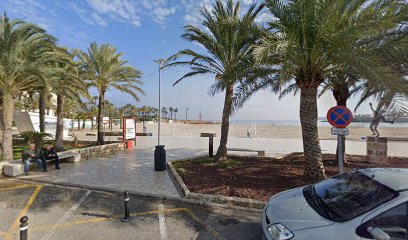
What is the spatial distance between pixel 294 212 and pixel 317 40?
15.8 ft

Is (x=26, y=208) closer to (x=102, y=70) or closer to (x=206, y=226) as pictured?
(x=206, y=226)

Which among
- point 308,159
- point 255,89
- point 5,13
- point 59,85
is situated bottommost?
point 308,159

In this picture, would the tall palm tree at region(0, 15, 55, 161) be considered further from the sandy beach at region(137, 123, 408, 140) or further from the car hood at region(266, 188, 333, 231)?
the sandy beach at region(137, 123, 408, 140)

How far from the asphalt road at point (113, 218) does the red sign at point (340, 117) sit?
294cm

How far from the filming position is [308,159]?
22.8 ft

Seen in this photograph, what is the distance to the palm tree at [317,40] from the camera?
19.0ft

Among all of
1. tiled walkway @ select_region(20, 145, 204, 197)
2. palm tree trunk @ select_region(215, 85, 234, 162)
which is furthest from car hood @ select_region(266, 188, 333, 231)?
palm tree trunk @ select_region(215, 85, 234, 162)

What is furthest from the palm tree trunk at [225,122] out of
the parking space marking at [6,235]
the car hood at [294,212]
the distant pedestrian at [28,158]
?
the distant pedestrian at [28,158]

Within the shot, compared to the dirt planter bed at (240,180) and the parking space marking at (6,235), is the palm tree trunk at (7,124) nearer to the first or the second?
the parking space marking at (6,235)

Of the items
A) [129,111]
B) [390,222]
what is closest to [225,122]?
[390,222]

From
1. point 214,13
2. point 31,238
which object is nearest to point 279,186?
point 31,238

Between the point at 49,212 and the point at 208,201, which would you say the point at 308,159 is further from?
the point at 49,212

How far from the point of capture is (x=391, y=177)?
3.22 m

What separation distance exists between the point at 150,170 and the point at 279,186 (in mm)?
5595
